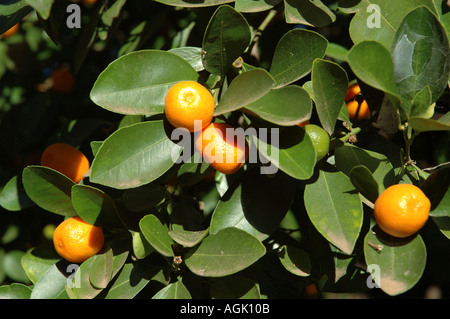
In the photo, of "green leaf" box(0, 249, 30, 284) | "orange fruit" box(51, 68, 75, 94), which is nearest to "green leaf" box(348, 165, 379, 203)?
"green leaf" box(0, 249, 30, 284)

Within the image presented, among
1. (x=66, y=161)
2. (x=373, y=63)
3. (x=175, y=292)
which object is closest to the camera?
(x=373, y=63)

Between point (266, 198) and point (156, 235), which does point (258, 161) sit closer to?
point (266, 198)

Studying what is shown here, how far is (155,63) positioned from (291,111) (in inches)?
11.8

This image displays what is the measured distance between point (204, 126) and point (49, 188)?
409 millimetres

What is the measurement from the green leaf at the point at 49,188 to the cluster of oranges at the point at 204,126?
Answer: 0.32 meters

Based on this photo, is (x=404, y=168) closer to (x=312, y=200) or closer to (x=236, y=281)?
(x=312, y=200)

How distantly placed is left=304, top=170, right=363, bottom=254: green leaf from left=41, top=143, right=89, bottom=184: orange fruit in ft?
1.84

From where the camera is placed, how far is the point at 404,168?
0.98m

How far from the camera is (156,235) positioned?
3.18ft

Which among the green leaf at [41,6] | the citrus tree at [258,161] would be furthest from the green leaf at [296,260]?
the green leaf at [41,6]

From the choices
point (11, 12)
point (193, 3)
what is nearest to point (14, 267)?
point (11, 12)

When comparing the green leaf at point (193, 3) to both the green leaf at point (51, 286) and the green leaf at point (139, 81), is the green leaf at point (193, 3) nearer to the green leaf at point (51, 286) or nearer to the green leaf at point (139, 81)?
the green leaf at point (139, 81)
